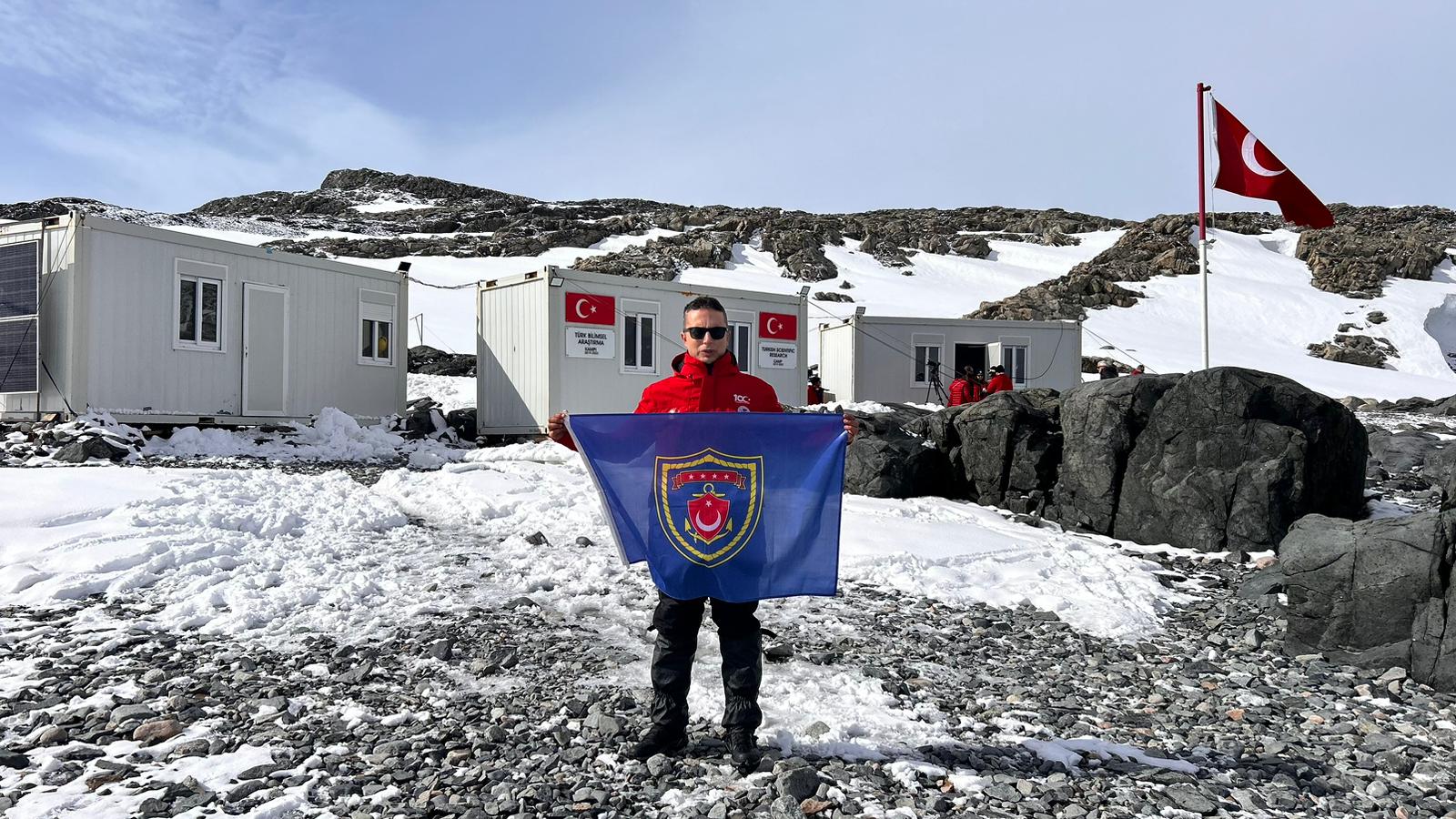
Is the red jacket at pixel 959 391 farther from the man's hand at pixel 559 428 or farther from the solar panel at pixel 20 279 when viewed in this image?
the solar panel at pixel 20 279

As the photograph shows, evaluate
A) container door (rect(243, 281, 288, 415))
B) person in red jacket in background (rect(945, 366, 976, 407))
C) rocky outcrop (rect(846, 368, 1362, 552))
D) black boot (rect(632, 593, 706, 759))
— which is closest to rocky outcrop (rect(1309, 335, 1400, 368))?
person in red jacket in background (rect(945, 366, 976, 407))

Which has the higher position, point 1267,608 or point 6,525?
point 6,525

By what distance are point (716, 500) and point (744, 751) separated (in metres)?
0.96

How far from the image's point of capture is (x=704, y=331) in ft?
11.7

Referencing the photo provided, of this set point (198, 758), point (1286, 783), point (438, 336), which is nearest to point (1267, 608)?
point (1286, 783)

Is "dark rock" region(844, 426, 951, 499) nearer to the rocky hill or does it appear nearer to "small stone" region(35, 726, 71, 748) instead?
"small stone" region(35, 726, 71, 748)

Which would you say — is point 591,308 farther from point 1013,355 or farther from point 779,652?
point 1013,355

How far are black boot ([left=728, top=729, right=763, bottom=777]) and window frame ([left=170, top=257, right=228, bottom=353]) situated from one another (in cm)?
1308

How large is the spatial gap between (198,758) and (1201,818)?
11.8 feet

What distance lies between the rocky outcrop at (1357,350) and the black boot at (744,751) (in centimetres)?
4588

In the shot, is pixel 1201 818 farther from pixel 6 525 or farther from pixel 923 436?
pixel 923 436

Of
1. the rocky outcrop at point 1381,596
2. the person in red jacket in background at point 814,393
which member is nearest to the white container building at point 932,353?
the person in red jacket in background at point 814,393

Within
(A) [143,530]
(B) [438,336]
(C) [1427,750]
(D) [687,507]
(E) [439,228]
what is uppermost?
(E) [439,228]

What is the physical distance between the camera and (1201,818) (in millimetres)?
3104
